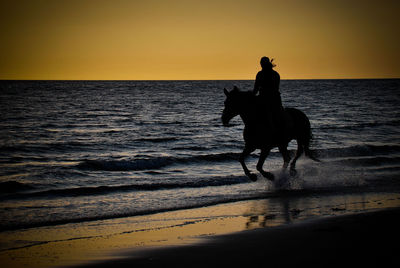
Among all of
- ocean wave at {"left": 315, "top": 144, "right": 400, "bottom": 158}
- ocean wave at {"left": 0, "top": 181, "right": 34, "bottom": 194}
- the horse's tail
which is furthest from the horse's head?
ocean wave at {"left": 315, "top": 144, "right": 400, "bottom": 158}

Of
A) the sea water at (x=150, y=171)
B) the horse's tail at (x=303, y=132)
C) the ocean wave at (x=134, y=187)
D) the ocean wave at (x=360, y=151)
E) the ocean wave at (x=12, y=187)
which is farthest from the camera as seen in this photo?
the ocean wave at (x=360, y=151)

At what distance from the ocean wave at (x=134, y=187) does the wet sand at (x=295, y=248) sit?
Answer: 19.4 ft

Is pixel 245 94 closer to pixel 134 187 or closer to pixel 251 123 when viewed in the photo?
pixel 251 123

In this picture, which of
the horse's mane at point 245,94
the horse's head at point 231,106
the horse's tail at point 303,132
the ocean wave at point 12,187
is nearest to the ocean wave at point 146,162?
the ocean wave at point 12,187

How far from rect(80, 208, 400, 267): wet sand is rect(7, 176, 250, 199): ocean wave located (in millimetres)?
5914

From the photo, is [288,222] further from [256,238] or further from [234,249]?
[234,249]

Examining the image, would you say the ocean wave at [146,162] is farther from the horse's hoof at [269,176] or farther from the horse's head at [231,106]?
the horse's head at [231,106]

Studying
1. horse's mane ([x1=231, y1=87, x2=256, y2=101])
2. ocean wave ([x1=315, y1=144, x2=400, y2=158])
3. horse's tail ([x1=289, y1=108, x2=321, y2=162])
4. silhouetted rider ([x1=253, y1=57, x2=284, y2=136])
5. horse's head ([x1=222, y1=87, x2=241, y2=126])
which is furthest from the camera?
ocean wave ([x1=315, y1=144, x2=400, y2=158])

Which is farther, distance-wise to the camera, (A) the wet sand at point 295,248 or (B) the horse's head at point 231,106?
(B) the horse's head at point 231,106

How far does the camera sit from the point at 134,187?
12.4 m

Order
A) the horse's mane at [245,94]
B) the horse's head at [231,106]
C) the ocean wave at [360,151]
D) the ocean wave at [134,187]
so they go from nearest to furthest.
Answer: the horse's head at [231,106], the horse's mane at [245,94], the ocean wave at [134,187], the ocean wave at [360,151]

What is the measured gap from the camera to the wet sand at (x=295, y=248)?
4.98 m

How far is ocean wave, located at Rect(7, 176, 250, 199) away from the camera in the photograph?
38.1ft

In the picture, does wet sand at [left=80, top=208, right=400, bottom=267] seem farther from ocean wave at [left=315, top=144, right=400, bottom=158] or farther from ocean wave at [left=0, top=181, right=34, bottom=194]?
ocean wave at [left=315, top=144, right=400, bottom=158]
